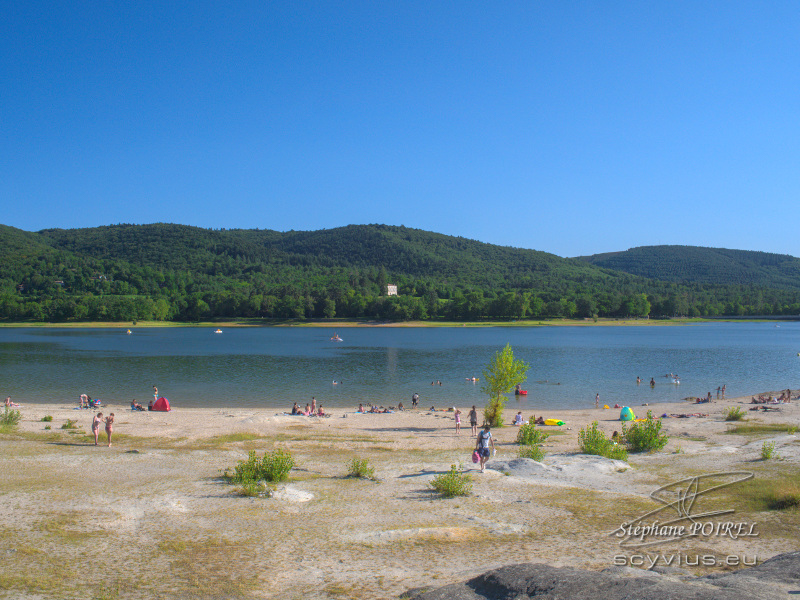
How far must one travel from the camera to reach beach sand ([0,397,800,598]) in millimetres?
7832

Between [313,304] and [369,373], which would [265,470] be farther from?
[313,304]

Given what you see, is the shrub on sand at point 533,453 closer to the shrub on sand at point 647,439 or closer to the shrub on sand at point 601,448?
the shrub on sand at point 601,448

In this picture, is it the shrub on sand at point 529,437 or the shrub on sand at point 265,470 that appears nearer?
the shrub on sand at point 265,470

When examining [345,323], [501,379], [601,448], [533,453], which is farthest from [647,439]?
[345,323]

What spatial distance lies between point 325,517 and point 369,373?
42082 millimetres

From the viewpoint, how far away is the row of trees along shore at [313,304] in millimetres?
145375

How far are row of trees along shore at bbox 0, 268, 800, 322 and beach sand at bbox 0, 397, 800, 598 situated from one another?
426 ft

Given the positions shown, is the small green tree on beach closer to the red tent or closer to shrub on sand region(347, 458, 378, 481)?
shrub on sand region(347, 458, 378, 481)

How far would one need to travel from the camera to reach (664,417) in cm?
2972

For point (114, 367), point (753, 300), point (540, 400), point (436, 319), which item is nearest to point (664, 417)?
point (540, 400)

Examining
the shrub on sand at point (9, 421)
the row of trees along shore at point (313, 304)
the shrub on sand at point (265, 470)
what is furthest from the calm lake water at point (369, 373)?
the row of trees along shore at point (313, 304)

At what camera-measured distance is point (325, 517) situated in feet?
35.3

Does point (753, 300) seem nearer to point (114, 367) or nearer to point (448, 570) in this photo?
point (114, 367)

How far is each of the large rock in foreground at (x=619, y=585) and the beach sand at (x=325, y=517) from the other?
145cm
